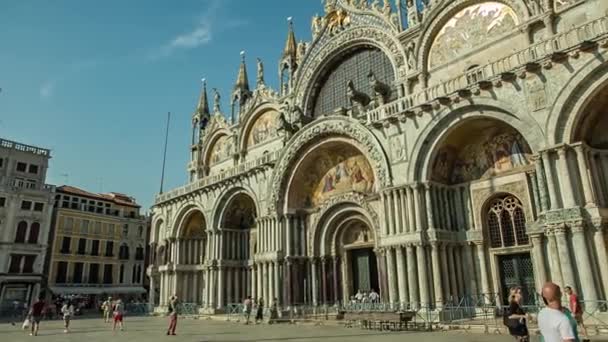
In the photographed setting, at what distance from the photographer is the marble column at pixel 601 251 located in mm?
12148

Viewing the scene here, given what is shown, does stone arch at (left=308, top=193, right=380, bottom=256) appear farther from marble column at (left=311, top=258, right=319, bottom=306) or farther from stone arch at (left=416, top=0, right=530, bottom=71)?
stone arch at (left=416, top=0, right=530, bottom=71)

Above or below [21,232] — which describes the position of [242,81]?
above

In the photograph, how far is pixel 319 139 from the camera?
71.4ft

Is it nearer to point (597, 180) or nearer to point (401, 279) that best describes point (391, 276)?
point (401, 279)

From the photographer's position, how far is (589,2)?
16125 mm

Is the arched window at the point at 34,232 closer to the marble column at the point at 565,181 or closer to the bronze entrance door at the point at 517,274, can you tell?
the bronze entrance door at the point at 517,274

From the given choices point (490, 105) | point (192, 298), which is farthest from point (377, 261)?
point (192, 298)

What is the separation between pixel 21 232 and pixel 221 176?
21657 mm

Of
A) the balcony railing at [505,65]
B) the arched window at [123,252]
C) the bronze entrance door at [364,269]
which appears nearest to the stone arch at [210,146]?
the bronze entrance door at [364,269]

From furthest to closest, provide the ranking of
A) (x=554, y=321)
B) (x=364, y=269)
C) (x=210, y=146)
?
(x=210, y=146) → (x=364, y=269) → (x=554, y=321)

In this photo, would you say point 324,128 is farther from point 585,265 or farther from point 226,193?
point 585,265

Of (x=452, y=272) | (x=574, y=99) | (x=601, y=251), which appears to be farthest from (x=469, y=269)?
(x=574, y=99)

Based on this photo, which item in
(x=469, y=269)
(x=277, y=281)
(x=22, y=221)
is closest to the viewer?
(x=469, y=269)

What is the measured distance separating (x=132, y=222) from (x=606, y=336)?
46.5 m
